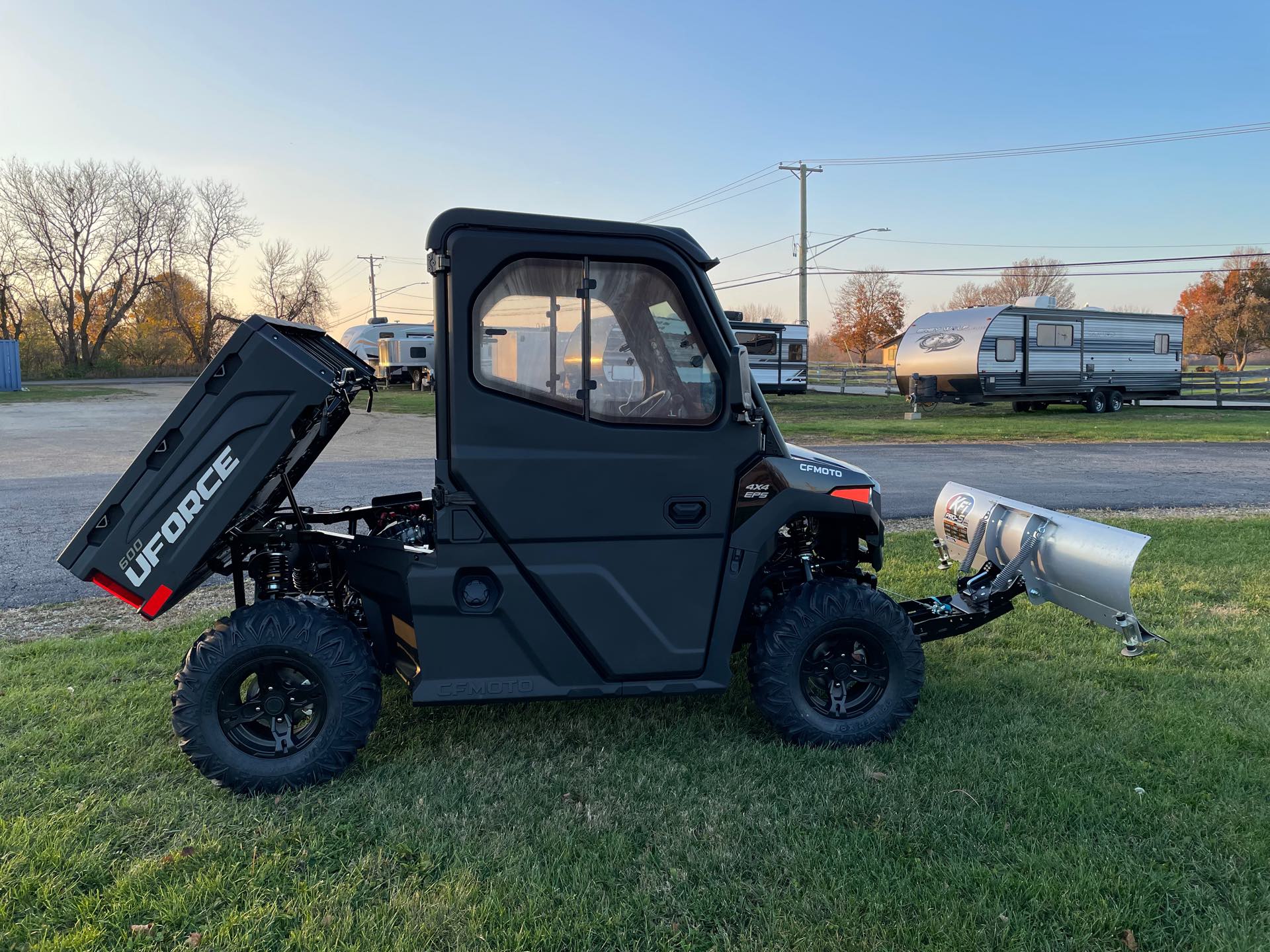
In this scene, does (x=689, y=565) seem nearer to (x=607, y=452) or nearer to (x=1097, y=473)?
(x=607, y=452)

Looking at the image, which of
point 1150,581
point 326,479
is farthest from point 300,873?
point 326,479

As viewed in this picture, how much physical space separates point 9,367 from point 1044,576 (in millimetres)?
47447

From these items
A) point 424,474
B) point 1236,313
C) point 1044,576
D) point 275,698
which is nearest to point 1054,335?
point 424,474

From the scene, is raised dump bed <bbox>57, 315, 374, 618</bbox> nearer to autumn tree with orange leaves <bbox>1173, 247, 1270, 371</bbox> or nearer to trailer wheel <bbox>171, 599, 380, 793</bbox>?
trailer wheel <bbox>171, 599, 380, 793</bbox>

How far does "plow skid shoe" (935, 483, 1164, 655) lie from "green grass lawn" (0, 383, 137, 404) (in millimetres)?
34836

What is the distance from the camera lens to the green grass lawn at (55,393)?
32.2 metres

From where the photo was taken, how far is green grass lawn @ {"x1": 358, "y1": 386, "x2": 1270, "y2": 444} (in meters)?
19.3

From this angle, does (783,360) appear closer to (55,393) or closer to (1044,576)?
(1044,576)

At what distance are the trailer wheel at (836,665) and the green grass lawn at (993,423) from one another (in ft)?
39.0

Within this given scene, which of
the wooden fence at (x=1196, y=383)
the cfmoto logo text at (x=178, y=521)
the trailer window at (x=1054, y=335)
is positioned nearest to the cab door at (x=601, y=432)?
the cfmoto logo text at (x=178, y=521)

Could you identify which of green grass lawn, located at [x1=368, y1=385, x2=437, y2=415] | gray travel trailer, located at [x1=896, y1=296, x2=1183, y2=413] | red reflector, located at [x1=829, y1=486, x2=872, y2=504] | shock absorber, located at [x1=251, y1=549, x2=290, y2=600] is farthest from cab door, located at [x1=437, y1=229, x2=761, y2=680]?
gray travel trailer, located at [x1=896, y1=296, x2=1183, y2=413]

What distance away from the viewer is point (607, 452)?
3.60m

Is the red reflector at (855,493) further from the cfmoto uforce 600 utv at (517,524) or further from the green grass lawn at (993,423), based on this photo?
the green grass lawn at (993,423)

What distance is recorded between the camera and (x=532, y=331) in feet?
11.6
